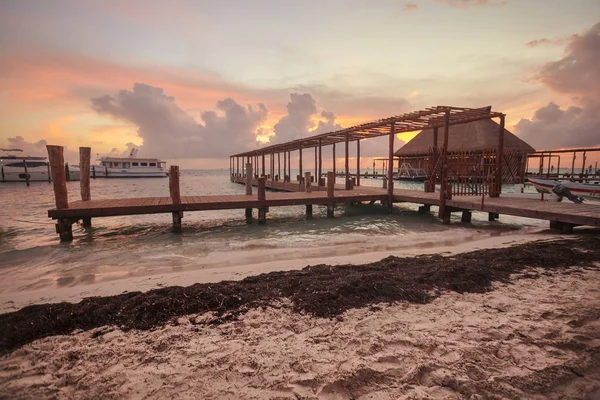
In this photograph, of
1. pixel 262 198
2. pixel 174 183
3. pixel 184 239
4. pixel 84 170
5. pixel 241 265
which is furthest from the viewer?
pixel 262 198

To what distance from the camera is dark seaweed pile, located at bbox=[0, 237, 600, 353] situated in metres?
3.37

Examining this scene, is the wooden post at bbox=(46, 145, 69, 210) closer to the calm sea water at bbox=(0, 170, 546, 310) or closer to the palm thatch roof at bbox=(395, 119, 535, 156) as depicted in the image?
the calm sea water at bbox=(0, 170, 546, 310)

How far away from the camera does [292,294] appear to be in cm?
408

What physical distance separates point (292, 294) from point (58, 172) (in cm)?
951

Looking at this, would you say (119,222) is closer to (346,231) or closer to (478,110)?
(346,231)

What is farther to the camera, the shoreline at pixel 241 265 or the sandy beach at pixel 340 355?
the shoreline at pixel 241 265

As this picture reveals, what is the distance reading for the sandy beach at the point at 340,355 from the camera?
7.59 ft

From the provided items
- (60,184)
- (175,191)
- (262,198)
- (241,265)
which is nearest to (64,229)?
(60,184)

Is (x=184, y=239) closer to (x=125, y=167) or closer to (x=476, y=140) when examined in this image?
(x=476, y=140)

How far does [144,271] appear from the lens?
623cm

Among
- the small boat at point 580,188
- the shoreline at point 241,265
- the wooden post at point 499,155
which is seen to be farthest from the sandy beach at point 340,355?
the small boat at point 580,188

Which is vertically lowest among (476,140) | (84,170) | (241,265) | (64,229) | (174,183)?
(241,265)

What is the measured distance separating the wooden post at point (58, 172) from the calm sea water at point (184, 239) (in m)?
1.40

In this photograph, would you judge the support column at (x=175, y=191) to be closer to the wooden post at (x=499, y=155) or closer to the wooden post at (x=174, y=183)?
the wooden post at (x=174, y=183)
